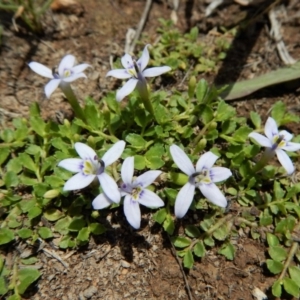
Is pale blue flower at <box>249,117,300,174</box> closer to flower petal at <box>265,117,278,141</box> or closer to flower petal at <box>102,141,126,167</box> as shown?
flower petal at <box>265,117,278,141</box>

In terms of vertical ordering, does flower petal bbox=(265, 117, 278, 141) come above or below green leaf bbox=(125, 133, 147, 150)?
above

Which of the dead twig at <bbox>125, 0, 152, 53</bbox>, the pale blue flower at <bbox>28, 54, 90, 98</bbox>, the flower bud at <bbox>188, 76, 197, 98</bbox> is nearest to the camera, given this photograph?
the pale blue flower at <bbox>28, 54, 90, 98</bbox>

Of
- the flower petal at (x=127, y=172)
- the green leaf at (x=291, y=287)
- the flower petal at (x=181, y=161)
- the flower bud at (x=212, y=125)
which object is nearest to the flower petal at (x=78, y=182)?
the flower petal at (x=127, y=172)

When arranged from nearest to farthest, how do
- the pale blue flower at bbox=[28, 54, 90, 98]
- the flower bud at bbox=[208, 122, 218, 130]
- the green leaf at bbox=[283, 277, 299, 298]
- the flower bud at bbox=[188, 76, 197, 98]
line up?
the green leaf at bbox=[283, 277, 299, 298]
the pale blue flower at bbox=[28, 54, 90, 98]
the flower bud at bbox=[208, 122, 218, 130]
the flower bud at bbox=[188, 76, 197, 98]

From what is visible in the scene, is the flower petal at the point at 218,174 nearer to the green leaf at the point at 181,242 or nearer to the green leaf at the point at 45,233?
the green leaf at the point at 181,242

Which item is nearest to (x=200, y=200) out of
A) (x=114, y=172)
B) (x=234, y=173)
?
(x=234, y=173)

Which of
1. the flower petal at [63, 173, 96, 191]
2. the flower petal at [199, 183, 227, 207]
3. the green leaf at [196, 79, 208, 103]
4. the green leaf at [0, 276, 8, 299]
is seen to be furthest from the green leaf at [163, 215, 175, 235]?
the green leaf at [0, 276, 8, 299]

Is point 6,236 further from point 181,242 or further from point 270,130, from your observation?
point 270,130

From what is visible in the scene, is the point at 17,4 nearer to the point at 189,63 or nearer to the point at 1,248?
the point at 189,63
